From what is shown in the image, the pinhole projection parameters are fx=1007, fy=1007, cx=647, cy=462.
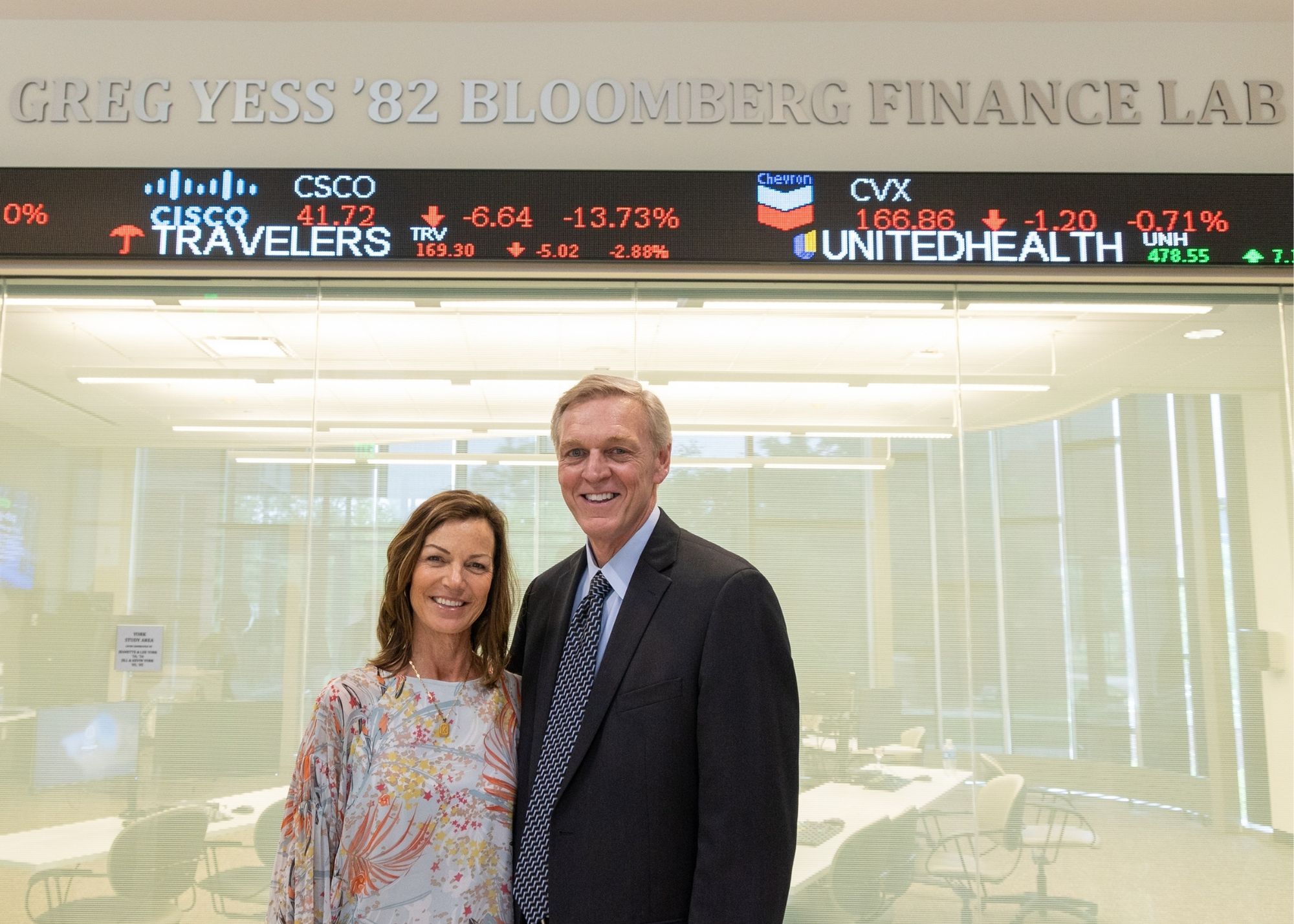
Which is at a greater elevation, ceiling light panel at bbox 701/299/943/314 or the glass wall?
ceiling light panel at bbox 701/299/943/314

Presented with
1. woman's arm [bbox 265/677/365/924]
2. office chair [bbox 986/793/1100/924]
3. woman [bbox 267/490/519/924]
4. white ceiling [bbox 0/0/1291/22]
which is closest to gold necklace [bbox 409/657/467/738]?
woman [bbox 267/490/519/924]

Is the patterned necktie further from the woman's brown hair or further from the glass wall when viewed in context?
the glass wall

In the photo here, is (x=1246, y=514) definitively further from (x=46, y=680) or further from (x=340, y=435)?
(x=46, y=680)

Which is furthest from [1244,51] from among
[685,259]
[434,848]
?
[434,848]

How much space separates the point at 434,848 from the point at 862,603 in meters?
2.21

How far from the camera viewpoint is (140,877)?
11.3ft

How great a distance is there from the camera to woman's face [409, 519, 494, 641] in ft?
5.91

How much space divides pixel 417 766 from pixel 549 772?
0.80ft

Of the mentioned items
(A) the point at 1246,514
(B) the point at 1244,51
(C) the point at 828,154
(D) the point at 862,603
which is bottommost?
(D) the point at 862,603

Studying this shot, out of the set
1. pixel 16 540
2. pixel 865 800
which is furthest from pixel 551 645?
pixel 16 540

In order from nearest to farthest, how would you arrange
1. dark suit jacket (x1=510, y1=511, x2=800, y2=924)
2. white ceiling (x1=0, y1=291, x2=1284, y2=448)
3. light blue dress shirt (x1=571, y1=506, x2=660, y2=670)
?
1. dark suit jacket (x1=510, y1=511, x2=800, y2=924)
2. light blue dress shirt (x1=571, y1=506, x2=660, y2=670)
3. white ceiling (x1=0, y1=291, x2=1284, y2=448)

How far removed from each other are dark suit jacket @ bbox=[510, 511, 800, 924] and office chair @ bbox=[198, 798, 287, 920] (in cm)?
222

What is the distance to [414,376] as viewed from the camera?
3.67 meters

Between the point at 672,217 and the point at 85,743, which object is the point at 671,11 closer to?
the point at 672,217
